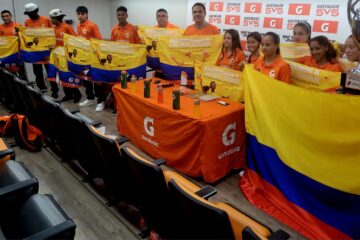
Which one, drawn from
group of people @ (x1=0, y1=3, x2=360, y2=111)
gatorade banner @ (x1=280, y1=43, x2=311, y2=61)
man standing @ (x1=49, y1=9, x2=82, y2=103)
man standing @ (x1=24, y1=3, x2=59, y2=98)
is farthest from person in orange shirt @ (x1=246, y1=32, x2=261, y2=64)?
man standing @ (x1=24, y1=3, x2=59, y2=98)

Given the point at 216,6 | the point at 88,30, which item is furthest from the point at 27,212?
the point at 216,6

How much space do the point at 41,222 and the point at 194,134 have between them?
1.64m

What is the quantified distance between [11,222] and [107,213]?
3.23ft

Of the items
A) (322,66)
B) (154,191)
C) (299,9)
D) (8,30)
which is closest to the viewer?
(154,191)

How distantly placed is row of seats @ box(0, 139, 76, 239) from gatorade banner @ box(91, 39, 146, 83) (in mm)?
2797

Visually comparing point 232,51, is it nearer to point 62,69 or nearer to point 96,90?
point 96,90

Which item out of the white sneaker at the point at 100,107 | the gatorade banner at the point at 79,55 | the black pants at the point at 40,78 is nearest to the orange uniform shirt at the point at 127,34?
the gatorade banner at the point at 79,55

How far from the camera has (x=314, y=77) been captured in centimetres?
285

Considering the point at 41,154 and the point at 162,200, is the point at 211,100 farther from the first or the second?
the point at 41,154

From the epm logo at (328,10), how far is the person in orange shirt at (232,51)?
4.10 ft

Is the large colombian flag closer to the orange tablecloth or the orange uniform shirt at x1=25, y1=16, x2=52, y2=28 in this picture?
the orange tablecloth

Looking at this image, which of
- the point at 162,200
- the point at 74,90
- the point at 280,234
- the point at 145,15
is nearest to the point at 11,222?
the point at 162,200

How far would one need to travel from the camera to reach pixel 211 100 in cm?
325

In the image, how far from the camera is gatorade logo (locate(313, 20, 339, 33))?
4078 millimetres
